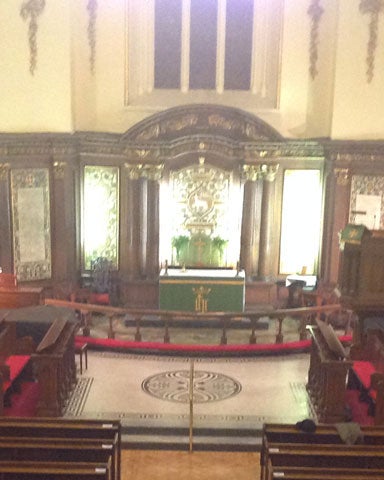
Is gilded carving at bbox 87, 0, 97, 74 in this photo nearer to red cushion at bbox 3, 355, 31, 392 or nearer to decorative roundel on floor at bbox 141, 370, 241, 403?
red cushion at bbox 3, 355, 31, 392

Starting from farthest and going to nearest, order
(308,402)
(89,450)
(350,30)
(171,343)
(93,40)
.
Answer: (93,40), (350,30), (171,343), (308,402), (89,450)

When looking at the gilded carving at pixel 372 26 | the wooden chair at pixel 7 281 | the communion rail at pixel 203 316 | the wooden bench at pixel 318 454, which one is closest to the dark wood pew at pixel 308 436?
the wooden bench at pixel 318 454

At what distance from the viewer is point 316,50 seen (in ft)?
48.2

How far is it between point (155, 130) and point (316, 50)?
4.09 m

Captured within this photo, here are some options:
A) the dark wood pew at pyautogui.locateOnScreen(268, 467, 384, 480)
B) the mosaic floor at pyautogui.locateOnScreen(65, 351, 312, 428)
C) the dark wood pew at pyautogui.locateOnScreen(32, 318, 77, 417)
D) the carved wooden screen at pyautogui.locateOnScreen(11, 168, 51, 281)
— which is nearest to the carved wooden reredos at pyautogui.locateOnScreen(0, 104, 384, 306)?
→ the carved wooden screen at pyautogui.locateOnScreen(11, 168, 51, 281)

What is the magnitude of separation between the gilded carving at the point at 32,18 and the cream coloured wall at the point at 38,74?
0.07 metres

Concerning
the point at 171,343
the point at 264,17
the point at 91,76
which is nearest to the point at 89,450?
the point at 171,343

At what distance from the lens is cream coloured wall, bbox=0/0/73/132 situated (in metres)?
13.6

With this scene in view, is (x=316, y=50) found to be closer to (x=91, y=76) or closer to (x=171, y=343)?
(x=91, y=76)

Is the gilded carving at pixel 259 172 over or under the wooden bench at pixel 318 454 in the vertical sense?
over

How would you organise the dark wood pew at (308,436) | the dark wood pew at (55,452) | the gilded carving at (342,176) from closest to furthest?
the dark wood pew at (55,452) < the dark wood pew at (308,436) < the gilded carving at (342,176)

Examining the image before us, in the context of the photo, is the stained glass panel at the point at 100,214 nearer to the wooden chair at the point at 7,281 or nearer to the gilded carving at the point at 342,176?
the wooden chair at the point at 7,281

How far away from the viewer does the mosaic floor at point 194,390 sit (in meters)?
9.23

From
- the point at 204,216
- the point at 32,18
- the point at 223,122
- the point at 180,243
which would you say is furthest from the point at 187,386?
the point at 32,18
